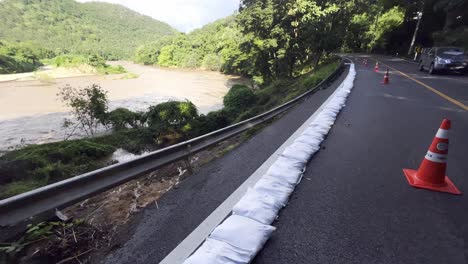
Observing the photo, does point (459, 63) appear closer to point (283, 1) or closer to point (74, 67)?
point (283, 1)

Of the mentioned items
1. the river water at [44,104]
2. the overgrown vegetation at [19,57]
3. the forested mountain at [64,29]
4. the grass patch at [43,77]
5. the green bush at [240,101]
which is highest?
the forested mountain at [64,29]

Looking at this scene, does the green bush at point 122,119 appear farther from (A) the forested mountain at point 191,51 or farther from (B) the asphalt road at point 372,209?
(A) the forested mountain at point 191,51

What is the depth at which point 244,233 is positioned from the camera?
2008 millimetres

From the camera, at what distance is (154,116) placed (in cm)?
1988

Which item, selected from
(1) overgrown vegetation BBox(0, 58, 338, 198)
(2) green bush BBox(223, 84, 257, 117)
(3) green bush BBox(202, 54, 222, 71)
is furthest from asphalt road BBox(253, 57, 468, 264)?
(3) green bush BBox(202, 54, 222, 71)

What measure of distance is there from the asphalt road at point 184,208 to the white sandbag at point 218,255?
25 cm

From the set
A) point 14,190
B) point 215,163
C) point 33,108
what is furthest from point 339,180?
point 33,108

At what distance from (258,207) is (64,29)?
181963 millimetres

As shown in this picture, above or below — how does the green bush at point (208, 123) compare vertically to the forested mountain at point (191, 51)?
below

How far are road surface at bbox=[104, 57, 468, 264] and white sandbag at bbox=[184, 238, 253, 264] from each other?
5.1 inches

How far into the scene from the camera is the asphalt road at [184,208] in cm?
194

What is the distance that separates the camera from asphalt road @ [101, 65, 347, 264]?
6.37 feet

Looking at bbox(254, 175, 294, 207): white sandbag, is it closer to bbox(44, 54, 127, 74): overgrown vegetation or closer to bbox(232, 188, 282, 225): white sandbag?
bbox(232, 188, 282, 225): white sandbag

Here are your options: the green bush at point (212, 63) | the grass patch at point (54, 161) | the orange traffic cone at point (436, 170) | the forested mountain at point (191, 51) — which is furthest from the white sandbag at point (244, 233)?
the green bush at point (212, 63)
